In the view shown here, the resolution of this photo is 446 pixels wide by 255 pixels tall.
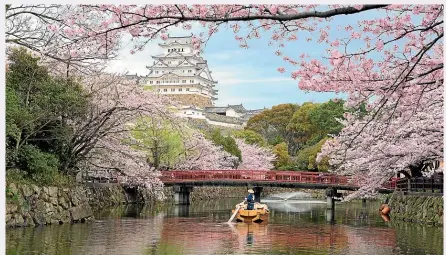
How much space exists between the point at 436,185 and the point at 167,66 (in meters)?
52.3

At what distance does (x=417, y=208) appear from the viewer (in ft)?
62.8

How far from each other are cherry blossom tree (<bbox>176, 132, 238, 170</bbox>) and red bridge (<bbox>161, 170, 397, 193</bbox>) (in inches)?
93.2

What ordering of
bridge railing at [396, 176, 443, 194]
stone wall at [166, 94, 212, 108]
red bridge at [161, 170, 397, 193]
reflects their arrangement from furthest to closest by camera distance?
stone wall at [166, 94, 212, 108]
red bridge at [161, 170, 397, 193]
bridge railing at [396, 176, 443, 194]

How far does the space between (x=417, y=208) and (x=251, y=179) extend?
11595 millimetres

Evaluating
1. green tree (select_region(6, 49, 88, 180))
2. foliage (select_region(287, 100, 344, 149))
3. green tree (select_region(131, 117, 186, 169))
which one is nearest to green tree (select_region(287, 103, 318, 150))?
foliage (select_region(287, 100, 344, 149))

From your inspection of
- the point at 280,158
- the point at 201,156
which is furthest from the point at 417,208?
the point at 280,158

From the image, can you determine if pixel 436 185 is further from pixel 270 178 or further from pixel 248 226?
pixel 270 178

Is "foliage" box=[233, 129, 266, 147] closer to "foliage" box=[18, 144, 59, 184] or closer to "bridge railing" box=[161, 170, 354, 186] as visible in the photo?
"bridge railing" box=[161, 170, 354, 186]

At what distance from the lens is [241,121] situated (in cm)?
7038

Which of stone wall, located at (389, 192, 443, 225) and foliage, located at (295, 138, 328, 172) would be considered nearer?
stone wall, located at (389, 192, 443, 225)

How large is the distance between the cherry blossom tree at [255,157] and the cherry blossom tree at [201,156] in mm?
4527

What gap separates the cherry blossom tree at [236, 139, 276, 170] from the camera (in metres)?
41.4

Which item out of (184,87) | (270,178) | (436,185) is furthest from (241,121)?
(436,185)

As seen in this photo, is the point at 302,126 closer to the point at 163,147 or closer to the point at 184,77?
the point at 163,147
